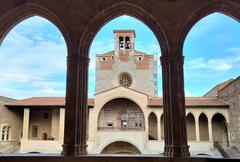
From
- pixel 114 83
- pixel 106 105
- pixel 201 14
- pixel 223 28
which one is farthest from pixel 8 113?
pixel 201 14

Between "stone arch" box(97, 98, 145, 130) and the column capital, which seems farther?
"stone arch" box(97, 98, 145, 130)

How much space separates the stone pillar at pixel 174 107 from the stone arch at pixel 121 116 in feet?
58.0

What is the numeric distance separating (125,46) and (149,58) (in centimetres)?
318

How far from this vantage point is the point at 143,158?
12.4 ft

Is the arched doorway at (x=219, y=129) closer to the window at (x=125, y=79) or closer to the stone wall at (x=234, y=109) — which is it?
the stone wall at (x=234, y=109)

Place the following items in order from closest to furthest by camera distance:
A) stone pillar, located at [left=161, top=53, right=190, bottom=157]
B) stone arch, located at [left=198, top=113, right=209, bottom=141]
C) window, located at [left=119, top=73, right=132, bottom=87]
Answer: stone pillar, located at [left=161, top=53, right=190, bottom=157], stone arch, located at [left=198, top=113, right=209, bottom=141], window, located at [left=119, top=73, right=132, bottom=87]

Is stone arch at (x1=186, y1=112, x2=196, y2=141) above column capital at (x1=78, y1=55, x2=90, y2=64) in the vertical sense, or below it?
below

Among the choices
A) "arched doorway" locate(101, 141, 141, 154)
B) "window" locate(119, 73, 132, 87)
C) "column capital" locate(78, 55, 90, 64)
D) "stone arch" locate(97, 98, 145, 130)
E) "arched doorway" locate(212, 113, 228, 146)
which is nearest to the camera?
"column capital" locate(78, 55, 90, 64)

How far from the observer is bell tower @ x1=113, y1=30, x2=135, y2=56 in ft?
85.5

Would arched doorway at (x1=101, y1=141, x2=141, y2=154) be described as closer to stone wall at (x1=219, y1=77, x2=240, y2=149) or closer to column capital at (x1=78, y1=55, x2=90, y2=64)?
stone wall at (x1=219, y1=77, x2=240, y2=149)

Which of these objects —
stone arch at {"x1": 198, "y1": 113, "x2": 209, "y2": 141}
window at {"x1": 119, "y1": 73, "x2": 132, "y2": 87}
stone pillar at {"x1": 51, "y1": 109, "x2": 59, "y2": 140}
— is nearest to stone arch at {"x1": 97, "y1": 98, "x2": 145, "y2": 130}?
stone pillar at {"x1": 51, "y1": 109, "x2": 59, "y2": 140}

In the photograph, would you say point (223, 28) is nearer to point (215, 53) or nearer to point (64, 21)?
point (64, 21)

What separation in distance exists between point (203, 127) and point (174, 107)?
18.3 metres

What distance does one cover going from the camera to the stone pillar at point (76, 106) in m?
3.94
